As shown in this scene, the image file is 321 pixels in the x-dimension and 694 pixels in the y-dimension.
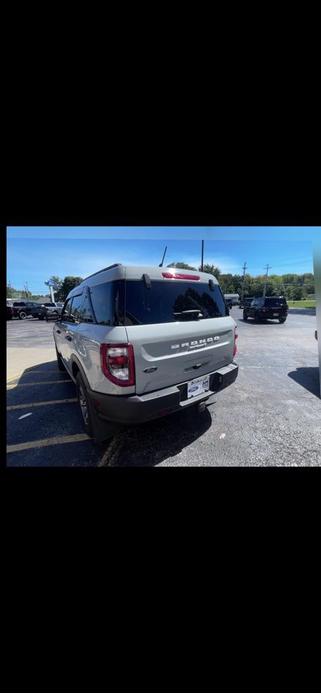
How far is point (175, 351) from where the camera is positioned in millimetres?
2168

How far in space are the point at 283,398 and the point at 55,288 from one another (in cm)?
949

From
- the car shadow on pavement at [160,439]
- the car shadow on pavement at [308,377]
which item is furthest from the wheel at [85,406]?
the car shadow on pavement at [308,377]

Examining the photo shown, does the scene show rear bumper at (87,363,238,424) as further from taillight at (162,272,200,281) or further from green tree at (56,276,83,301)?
green tree at (56,276,83,301)

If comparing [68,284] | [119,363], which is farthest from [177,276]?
[68,284]

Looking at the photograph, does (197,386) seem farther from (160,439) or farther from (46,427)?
(46,427)

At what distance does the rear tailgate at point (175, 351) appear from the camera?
6.31 ft

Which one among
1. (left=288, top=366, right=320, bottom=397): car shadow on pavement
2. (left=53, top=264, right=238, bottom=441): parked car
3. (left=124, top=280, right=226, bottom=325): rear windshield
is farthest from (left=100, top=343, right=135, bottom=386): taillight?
(left=288, top=366, right=320, bottom=397): car shadow on pavement

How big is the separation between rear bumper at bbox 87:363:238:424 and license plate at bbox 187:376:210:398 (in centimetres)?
6

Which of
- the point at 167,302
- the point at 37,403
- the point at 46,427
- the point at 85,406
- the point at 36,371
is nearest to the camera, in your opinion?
the point at 167,302

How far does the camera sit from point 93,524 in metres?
1.78

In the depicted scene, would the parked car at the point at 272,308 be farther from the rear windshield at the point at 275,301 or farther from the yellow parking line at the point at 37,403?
the yellow parking line at the point at 37,403

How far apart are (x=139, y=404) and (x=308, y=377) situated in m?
4.72

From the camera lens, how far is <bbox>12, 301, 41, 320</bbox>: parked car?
19422 mm
